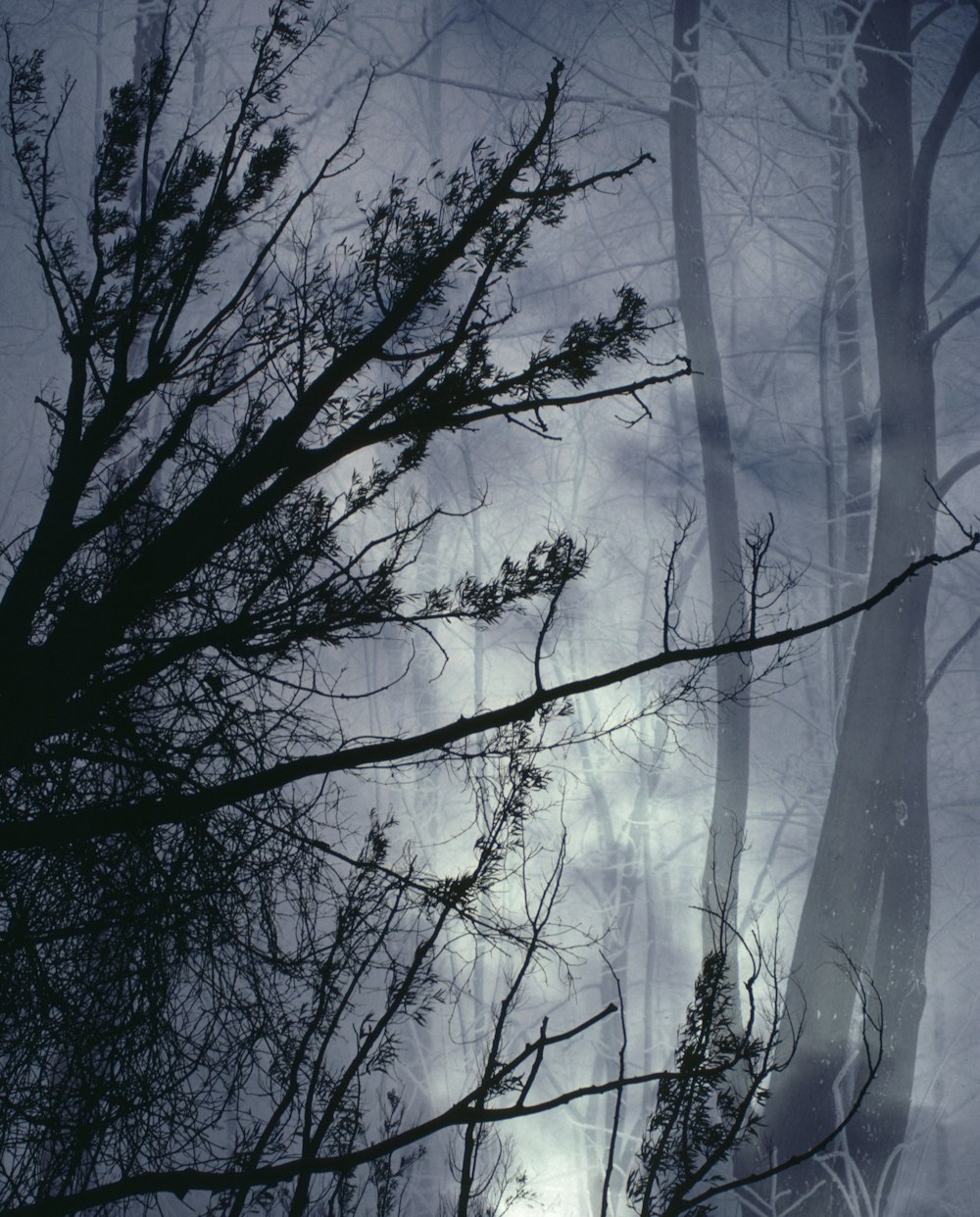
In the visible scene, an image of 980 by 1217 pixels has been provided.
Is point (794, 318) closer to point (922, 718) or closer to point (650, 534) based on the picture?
point (650, 534)

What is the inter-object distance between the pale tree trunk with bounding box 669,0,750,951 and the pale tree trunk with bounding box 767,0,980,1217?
33.8 inches

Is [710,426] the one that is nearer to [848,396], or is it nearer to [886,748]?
[848,396]

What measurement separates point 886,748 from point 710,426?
3.31 meters

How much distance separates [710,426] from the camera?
8.68 meters

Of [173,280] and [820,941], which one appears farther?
[820,941]

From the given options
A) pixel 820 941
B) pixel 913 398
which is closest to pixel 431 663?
pixel 820 941

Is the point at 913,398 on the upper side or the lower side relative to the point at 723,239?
lower

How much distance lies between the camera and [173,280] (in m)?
3.34

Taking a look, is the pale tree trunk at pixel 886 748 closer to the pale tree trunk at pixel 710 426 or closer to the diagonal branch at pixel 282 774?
the pale tree trunk at pixel 710 426

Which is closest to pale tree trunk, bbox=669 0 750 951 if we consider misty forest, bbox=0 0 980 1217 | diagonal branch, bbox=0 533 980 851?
misty forest, bbox=0 0 980 1217

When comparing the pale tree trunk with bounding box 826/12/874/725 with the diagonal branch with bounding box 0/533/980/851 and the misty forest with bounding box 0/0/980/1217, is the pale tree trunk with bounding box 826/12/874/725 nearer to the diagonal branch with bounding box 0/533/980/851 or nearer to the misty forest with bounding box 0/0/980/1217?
the misty forest with bounding box 0/0/980/1217

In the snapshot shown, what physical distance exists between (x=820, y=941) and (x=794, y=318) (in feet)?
18.1

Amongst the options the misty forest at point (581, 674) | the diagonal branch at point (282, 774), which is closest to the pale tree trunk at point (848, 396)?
the misty forest at point (581, 674)

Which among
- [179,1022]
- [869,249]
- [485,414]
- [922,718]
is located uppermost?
[869,249]
